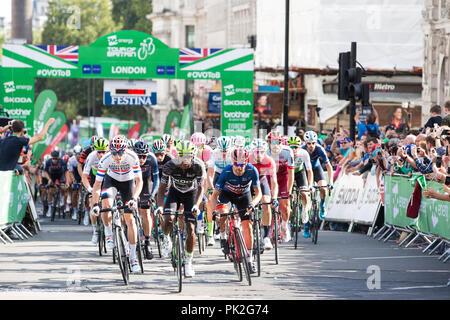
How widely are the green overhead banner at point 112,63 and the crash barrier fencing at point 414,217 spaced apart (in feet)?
35.4

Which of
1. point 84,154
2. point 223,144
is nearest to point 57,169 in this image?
point 84,154

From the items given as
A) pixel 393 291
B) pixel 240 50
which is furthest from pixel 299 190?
pixel 240 50

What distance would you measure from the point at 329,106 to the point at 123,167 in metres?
32.4

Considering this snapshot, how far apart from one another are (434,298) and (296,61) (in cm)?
3899

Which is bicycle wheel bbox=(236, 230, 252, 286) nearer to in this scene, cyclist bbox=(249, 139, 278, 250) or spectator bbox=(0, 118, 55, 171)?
cyclist bbox=(249, 139, 278, 250)

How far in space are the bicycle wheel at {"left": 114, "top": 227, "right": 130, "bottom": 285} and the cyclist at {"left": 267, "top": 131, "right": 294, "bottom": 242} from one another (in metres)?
4.79

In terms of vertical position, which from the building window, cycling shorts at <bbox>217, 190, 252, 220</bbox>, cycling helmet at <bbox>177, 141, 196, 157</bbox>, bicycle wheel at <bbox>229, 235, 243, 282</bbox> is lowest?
bicycle wheel at <bbox>229, 235, 243, 282</bbox>

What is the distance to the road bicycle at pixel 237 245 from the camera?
549 inches

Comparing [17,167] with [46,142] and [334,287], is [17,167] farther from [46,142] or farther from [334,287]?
[46,142]

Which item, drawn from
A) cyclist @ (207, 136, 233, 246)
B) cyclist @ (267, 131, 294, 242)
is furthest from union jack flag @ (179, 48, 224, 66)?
cyclist @ (207, 136, 233, 246)

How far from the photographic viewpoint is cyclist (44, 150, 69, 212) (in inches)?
1232

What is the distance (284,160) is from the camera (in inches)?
734

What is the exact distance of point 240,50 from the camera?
31453mm

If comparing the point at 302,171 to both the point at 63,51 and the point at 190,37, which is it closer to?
the point at 63,51
